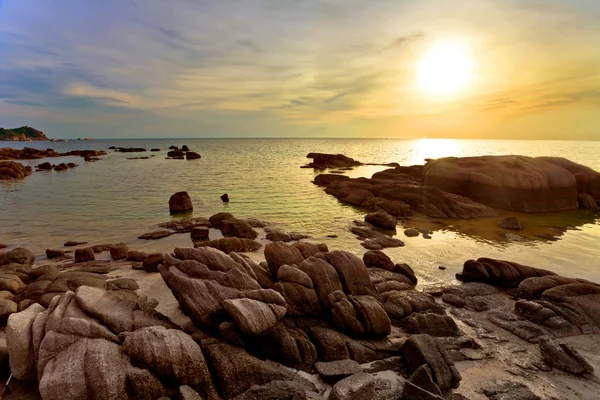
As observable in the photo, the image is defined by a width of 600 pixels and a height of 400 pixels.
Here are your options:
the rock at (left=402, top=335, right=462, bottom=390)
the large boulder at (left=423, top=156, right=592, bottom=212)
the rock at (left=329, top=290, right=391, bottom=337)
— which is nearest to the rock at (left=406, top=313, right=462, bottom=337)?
the rock at (left=329, top=290, right=391, bottom=337)

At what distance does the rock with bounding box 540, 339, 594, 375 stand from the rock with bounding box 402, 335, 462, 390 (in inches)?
160

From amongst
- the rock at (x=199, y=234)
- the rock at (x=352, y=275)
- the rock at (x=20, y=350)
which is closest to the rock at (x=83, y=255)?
the rock at (x=199, y=234)

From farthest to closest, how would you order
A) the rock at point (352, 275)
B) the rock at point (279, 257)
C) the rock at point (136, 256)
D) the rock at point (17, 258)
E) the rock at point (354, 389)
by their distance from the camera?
the rock at point (136, 256)
the rock at point (17, 258)
the rock at point (279, 257)
the rock at point (352, 275)
the rock at point (354, 389)

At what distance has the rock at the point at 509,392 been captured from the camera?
31.5 ft

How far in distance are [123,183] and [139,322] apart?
55.9 metres

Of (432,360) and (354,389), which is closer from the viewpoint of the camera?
(354,389)

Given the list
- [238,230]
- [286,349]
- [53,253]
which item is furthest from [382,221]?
[53,253]

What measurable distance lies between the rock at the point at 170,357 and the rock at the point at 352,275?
720 cm

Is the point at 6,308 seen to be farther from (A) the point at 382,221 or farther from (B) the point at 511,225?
(B) the point at 511,225

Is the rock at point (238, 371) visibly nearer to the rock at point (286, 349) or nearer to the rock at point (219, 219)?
the rock at point (286, 349)

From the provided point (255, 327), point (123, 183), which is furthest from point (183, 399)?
point (123, 183)

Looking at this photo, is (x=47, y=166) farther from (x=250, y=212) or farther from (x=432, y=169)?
(x=432, y=169)

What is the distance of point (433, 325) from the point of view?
1327 cm

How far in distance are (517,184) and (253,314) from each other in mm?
41866
